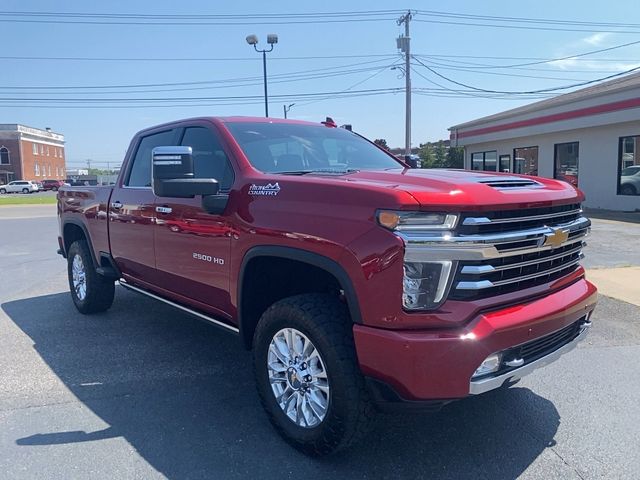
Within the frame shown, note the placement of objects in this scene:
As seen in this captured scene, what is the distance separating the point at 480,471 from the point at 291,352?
1.23 m

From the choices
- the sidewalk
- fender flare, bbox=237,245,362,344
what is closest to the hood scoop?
fender flare, bbox=237,245,362,344

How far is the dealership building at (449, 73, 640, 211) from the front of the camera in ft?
61.5

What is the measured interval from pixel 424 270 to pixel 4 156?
8413cm

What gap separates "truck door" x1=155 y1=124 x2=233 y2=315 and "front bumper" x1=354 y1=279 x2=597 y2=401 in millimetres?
1362

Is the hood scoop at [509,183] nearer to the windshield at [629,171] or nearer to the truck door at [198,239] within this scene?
the truck door at [198,239]

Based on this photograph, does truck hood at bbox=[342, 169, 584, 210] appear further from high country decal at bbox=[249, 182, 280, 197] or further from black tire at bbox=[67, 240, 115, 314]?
black tire at bbox=[67, 240, 115, 314]

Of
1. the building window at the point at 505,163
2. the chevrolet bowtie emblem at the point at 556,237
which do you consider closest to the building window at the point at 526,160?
the building window at the point at 505,163

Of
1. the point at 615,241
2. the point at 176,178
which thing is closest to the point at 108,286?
the point at 176,178

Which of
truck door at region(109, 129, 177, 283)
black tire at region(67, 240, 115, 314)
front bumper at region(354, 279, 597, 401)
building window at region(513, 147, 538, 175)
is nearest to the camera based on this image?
front bumper at region(354, 279, 597, 401)

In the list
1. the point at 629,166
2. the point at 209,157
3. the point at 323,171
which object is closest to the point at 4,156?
the point at 629,166

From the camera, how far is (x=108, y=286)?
6.20 meters

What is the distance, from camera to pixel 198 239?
13.1ft

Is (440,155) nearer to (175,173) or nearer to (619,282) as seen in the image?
(619,282)

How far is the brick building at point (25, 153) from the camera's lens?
241 feet
